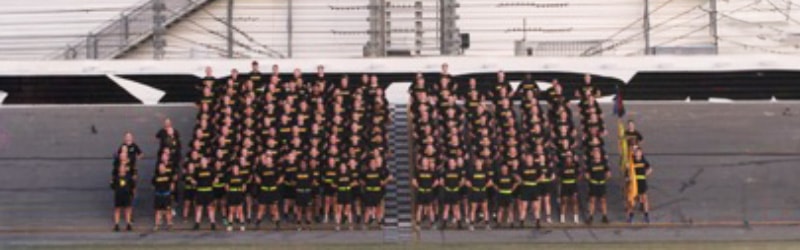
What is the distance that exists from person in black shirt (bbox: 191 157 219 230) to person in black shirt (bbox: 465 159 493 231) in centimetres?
399

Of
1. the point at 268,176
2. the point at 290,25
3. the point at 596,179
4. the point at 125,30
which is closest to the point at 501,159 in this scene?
the point at 596,179

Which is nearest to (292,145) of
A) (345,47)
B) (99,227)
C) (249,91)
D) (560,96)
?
(249,91)

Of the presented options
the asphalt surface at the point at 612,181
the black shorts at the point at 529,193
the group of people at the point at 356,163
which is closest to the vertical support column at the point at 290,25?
the asphalt surface at the point at 612,181

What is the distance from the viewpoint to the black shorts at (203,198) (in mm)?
16594

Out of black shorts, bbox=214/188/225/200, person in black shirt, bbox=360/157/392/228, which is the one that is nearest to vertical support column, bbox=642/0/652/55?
person in black shirt, bbox=360/157/392/228

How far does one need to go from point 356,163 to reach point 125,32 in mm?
8225

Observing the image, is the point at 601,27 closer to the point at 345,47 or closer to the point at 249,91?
the point at 345,47

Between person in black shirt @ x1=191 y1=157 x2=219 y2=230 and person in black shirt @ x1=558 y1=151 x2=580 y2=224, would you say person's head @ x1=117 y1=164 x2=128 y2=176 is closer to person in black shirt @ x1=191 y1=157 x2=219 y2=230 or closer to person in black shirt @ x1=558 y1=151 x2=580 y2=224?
person in black shirt @ x1=191 y1=157 x2=219 y2=230

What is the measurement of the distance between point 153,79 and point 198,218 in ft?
16.6

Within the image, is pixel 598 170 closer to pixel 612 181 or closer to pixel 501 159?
pixel 612 181

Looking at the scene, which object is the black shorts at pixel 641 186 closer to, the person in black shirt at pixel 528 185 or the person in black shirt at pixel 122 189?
the person in black shirt at pixel 528 185

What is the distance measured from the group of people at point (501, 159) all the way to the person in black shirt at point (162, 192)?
3.85 meters

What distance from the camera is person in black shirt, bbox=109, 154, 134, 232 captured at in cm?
1655

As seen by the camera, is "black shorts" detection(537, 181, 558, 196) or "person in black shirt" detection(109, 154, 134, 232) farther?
"black shorts" detection(537, 181, 558, 196)
